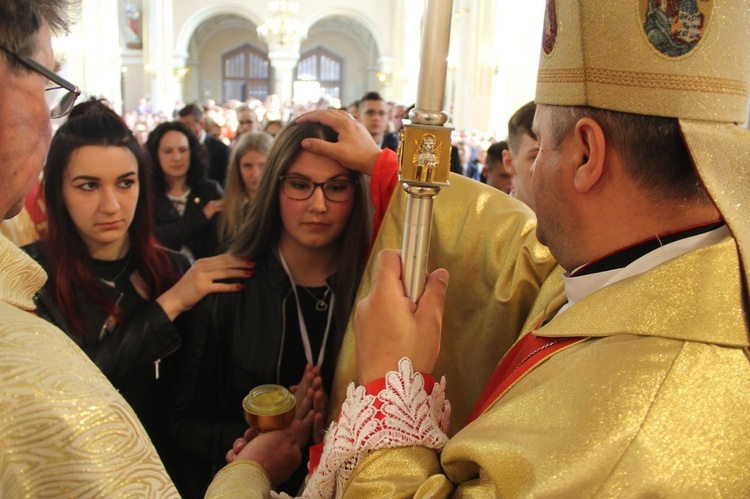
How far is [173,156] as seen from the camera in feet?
13.9

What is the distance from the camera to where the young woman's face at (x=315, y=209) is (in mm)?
1827

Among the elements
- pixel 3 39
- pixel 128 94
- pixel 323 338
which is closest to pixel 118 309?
pixel 323 338

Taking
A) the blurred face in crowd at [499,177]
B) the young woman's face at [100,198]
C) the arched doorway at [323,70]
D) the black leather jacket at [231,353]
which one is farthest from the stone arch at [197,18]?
the black leather jacket at [231,353]

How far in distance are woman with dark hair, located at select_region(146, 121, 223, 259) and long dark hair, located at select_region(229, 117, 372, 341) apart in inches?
77.5

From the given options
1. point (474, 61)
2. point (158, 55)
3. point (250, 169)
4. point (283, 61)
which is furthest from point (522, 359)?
point (283, 61)

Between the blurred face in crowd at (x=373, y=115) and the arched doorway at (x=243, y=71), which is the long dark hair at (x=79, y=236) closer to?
the blurred face in crowd at (x=373, y=115)

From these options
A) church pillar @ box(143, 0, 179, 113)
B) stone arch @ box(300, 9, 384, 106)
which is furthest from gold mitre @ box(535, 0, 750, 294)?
stone arch @ box(300, 9, 384, 106)

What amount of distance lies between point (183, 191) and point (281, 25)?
69.5ft

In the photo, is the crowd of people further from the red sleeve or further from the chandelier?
the chandelier

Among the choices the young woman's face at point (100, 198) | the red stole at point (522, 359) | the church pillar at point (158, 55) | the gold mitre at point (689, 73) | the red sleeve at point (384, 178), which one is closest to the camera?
the gold mitre at point (689, 73)

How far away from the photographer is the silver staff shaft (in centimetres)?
98

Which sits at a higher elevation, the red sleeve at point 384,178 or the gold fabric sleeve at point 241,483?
the red sleeve at point 384,178

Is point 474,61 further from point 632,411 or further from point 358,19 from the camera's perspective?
point 632,411

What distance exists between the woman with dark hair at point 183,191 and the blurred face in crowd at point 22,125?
3009 mm
